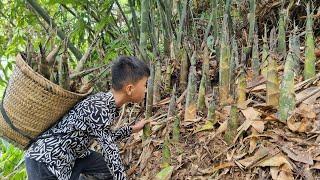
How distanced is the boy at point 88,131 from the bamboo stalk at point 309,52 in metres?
0.75

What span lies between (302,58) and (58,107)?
50.2 inches

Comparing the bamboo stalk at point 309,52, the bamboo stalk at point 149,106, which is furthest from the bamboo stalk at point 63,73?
the bamboo stalk at point 309,52

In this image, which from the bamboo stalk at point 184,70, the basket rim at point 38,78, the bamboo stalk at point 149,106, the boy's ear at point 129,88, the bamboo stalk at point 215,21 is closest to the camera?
the basket rim at point 38,78

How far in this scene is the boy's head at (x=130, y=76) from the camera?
202cm

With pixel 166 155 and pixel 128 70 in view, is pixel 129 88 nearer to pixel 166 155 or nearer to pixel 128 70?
pixel 128 70

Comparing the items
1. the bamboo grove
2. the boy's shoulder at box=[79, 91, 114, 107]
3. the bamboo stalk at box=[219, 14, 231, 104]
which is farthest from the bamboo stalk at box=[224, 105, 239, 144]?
the boy's shoulder at box=[79, 91, 114, 107]

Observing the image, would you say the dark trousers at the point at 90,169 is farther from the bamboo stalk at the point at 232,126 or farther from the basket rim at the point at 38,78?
the bamboo stalk at the point at 232,126

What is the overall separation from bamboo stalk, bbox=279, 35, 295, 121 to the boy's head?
0.59 metres

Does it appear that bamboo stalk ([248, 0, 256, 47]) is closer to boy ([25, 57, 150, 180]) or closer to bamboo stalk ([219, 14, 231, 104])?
bamboo stalk ([219, 14, 231, 104])

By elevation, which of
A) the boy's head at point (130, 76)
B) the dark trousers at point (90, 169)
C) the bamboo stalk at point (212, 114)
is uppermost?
the boy's head at point (130, 76)

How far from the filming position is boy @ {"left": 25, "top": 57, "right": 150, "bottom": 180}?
1.99m

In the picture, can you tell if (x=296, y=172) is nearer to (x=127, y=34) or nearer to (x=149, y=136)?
(x=149, y=136)

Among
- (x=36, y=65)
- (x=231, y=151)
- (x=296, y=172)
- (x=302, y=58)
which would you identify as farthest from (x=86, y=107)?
(x=302, y=58)

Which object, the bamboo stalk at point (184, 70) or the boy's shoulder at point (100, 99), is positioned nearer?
the boy's shoulder at point (100, 99)
